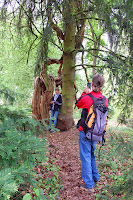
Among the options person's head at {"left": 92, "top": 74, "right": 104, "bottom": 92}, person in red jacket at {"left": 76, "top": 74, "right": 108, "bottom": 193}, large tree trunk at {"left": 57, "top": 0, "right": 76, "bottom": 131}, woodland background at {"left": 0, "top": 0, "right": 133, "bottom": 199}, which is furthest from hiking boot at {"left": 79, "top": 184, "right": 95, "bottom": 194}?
large tree trunk at {"left": 57, "top": 0, "right": 76, "bottom": 131}

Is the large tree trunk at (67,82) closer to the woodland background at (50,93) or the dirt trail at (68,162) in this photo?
the woodland background at (50,93)

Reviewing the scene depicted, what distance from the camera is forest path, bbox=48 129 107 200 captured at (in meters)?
2.96

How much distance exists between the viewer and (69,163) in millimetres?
4246

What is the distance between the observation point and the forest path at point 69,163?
2.96 metres

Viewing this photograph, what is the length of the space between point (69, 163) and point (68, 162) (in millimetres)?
64

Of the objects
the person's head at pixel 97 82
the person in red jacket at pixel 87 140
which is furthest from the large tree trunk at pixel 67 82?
the person's head at pixel 97 82

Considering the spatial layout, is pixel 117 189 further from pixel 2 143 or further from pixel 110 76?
pixel 110 76

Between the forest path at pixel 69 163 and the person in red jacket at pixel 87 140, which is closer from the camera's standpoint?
the person in red jacket at pixel 87 140

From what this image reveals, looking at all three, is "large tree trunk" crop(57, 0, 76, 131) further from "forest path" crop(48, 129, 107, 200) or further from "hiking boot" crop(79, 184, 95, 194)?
"hiking boot" crop(79, 184, 95, 194)

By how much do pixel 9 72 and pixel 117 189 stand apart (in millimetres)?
15676

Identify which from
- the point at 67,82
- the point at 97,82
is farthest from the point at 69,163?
the point at 67,82

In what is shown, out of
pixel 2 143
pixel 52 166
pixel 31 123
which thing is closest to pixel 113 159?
pixel 52 166

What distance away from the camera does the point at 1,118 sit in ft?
6.95

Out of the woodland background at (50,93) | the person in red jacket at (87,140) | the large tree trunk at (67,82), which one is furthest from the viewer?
the large tree trunk at (67,82)
